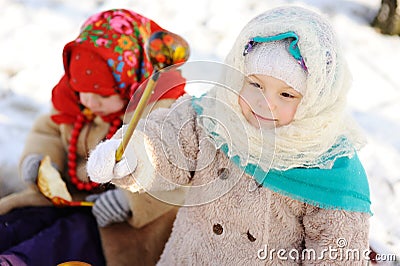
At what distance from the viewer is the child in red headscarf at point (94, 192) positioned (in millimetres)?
1336

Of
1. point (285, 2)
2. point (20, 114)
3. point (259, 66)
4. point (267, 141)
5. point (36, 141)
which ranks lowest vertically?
point (20, 114)

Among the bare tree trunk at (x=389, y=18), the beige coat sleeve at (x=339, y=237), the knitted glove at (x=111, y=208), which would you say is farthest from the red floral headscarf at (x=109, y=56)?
the bare tree trunk at (x=389, y=18)

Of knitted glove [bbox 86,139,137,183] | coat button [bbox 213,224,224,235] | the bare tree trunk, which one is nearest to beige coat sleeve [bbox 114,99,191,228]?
coat button [bbox 213,224,224,235]

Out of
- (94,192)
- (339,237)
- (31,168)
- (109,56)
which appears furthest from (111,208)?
(339,237)

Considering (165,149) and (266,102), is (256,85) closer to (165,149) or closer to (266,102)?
(266,102)

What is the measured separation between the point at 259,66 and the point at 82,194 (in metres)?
0.81

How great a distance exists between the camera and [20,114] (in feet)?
6.18

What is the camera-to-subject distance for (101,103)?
1416 millimetres

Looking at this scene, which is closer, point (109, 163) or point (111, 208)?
point (109, 163)

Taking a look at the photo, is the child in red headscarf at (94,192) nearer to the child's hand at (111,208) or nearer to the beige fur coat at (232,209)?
the child's hand at (111,208)

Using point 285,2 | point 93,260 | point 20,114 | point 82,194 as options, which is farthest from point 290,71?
point 285,2

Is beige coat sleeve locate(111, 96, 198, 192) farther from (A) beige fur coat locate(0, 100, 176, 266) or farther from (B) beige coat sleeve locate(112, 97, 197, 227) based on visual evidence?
(A) beige fur coat locate(0, 100, 176, 266)

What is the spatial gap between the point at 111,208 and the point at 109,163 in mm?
506

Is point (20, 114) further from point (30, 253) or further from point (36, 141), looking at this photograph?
point (30, 253)
